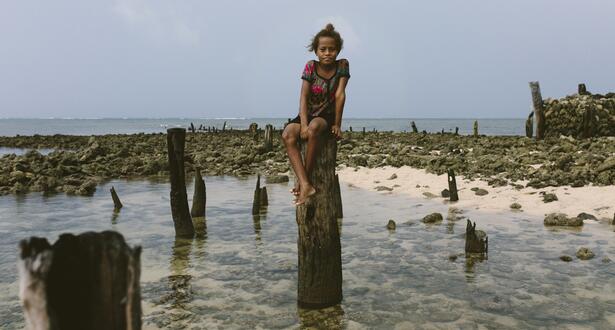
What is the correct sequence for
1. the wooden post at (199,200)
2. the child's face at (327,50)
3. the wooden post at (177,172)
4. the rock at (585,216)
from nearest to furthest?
the child's face at (327,50) → the wooden post at (177,172) → the rock at (585,216) → the wooden post at (199,200)

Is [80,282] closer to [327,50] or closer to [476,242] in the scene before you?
[327,50]

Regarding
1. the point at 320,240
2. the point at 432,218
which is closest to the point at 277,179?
the point at 432,218

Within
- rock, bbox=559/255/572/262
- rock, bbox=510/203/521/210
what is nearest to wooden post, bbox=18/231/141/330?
rock, bbox=559/255/572/262

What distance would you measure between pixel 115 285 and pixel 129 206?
47.3 feet

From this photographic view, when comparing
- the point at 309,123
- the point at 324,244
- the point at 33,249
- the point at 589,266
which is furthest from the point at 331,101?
the point at 589,266

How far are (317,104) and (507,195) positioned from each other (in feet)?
32.4

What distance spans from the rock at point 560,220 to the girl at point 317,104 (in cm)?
736

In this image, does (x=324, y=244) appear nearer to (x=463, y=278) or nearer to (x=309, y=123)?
(x=309, y=123)

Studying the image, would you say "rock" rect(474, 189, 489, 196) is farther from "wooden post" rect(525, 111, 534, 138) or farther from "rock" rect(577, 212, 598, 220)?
→ "wooden post" rect(525, 111, 534, 138)

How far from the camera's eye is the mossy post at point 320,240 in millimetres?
5711

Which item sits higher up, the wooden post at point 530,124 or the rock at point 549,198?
the wooden post at point 530,124

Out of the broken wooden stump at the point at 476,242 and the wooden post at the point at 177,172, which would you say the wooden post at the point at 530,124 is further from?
the wooden post at the point at 177,172

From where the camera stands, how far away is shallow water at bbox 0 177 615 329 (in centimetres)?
605

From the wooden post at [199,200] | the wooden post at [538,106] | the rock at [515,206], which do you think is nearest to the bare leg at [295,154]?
the wooden post at [199,200]
